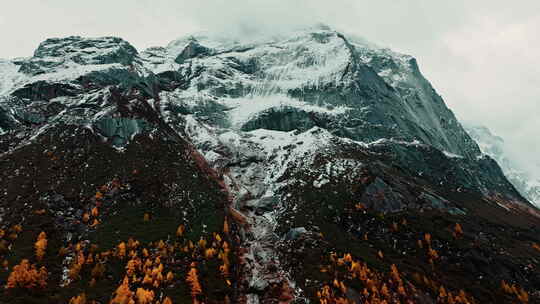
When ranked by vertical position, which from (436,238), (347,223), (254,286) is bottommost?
(254,286)

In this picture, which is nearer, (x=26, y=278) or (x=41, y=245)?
(x=26, y=278)

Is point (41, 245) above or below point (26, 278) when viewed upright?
below

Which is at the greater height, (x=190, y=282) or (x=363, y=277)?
(x=363, y=277)

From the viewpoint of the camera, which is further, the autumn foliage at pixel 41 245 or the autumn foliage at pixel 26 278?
the autumn foliage at pixel 41 245

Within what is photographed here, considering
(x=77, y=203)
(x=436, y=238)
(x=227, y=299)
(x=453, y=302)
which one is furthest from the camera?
(x=436, y=238)

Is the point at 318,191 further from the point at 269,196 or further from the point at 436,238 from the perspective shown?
the point at 436,238

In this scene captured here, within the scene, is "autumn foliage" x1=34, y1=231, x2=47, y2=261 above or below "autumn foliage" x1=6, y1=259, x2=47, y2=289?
below

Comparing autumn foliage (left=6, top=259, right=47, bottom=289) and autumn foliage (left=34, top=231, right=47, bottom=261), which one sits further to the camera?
autumn foliage (left=34, top=231, right=47, bottom=261)

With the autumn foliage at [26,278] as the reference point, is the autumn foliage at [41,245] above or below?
below

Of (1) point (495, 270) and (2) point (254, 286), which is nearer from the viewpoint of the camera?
(2) point (254, 286)

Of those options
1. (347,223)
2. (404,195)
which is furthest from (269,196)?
(404,195)

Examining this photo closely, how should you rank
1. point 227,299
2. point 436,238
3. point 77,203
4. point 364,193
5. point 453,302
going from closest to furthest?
point 227,299 < point 453,302 < point 77,203 < point 436,238 < point 364,193
